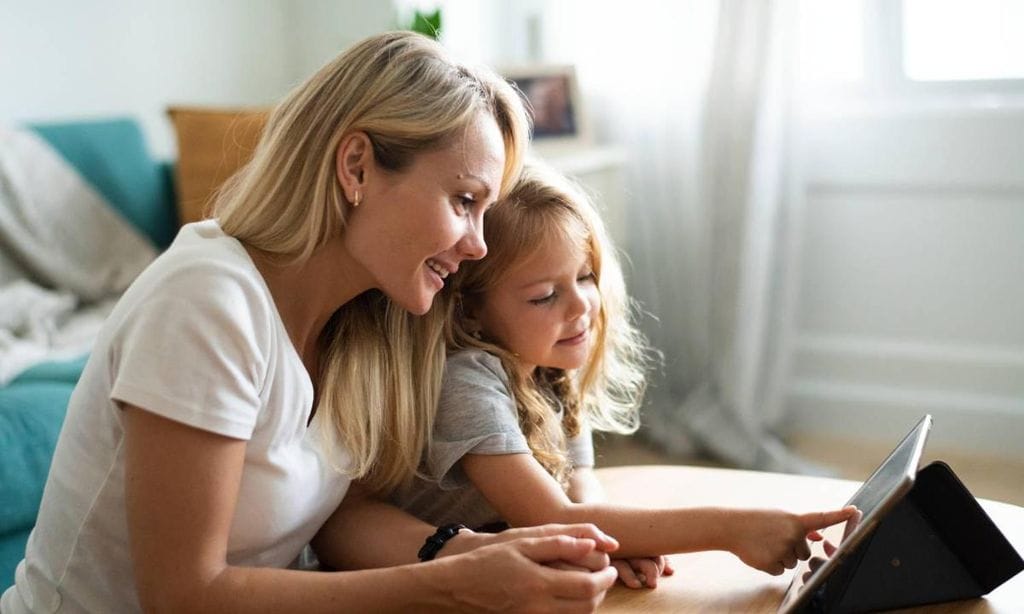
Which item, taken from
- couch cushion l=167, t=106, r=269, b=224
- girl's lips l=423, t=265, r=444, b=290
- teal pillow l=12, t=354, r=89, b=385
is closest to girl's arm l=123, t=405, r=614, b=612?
girl's lips l=423, t=265, r=444, b=290

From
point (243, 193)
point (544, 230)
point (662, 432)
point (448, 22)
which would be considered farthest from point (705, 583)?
point (448, 22)

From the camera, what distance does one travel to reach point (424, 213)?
1150mm

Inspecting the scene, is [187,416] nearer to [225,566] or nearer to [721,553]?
[225,566]

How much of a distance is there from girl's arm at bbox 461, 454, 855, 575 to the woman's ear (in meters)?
0.31

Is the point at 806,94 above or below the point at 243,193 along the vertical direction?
below

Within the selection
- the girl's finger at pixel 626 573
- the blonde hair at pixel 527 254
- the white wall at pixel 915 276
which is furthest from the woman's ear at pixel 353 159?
the white wall at pixel 915 276

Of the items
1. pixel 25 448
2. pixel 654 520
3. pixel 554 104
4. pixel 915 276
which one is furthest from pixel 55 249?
pixel 915 276

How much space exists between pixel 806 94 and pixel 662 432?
3.22ft

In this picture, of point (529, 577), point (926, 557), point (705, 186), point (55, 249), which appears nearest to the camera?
point (529, 577)

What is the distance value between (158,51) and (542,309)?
226 centimetres

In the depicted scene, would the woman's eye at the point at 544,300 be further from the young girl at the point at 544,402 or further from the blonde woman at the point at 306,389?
the blonde woman at the point at 306,389

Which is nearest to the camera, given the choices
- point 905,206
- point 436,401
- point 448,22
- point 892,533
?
point 892,533

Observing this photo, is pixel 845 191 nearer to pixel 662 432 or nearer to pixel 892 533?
pixel 662 432

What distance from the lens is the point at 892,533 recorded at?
107 cm
